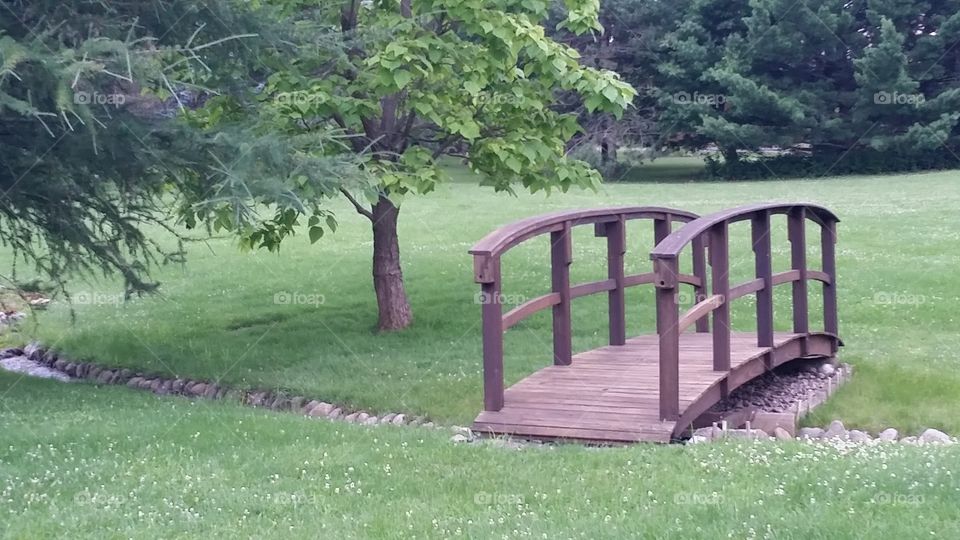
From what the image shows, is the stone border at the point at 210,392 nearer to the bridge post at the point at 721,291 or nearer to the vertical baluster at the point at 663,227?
the bridge post at the point at 721,291

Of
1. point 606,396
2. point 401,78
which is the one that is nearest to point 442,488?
point 606,396

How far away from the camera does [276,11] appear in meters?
12.5

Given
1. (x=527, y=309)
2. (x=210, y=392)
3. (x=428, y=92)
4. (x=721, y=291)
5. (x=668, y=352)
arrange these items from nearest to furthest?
(x=668, y=352)
(x=527, y=309)
(x=721, y=291)
(x=210, y=392)
(x=428, y=92)

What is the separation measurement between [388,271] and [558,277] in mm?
4510

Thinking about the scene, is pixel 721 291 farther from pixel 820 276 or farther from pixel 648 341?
pixel 820 276

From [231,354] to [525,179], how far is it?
13.7ft

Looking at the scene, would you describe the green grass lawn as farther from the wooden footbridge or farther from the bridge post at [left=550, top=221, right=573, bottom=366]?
the bridge post at [left=550, top=221, right=573, bottom=366]

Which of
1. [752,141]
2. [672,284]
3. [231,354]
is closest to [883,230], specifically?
[231,354]

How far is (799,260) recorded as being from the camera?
11289 millimetres

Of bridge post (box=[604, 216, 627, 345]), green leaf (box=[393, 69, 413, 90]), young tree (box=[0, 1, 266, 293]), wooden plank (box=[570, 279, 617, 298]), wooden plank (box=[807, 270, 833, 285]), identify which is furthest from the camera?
wooden plank (box=[807, 270, 833, 285])

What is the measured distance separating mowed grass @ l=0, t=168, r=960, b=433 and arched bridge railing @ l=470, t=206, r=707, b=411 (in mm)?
1253

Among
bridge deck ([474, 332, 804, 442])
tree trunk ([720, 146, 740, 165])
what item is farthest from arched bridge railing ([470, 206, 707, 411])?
tree trunk ([720, 146, 740, 165])

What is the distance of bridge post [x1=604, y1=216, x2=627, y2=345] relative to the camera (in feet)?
35.3

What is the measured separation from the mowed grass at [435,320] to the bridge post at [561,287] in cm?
110
